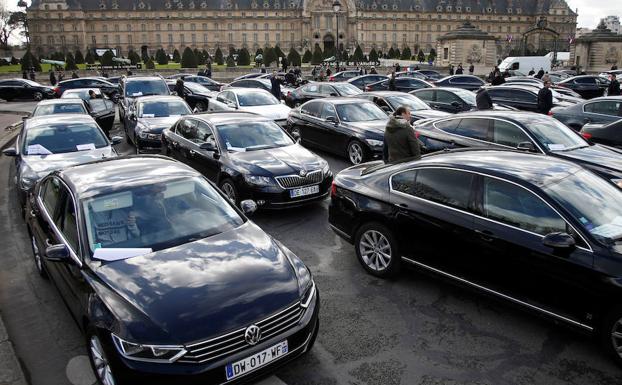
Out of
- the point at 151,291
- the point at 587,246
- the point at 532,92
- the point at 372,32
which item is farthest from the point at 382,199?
the point at 372,32

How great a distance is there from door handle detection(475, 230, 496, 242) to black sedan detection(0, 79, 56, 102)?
35605 mm

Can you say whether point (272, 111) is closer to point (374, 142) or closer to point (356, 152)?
point (356, 152)

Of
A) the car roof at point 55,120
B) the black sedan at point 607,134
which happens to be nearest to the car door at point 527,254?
the black sedan at point 607,134

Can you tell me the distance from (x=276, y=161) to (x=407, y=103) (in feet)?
24.3

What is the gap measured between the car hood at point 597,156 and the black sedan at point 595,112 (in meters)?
5.13

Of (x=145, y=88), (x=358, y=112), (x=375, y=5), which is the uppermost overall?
(x=375, y=5)

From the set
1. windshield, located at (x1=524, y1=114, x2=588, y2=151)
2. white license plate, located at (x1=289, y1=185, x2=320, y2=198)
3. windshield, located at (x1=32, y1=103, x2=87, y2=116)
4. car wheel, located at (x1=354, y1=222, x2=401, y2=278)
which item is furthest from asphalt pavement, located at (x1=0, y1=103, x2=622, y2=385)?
windshield, located at (x1=32, y1=103, x2=87, y2=116)

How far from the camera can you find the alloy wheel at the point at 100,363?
3.76 metres

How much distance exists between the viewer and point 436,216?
17.9 feet

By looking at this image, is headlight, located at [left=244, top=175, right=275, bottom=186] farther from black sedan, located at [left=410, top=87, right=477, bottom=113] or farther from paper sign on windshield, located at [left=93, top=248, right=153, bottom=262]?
black sedan, located at [left=410, top=87, right=477, bottom=113]

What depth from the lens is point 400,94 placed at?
15.4 m

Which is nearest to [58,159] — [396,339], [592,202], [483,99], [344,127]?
[344,127]

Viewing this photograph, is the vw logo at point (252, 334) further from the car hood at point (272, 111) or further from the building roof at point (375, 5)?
the building roof at point (375, 5)

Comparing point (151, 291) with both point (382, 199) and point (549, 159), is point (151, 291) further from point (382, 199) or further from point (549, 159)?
point (549, 159)
